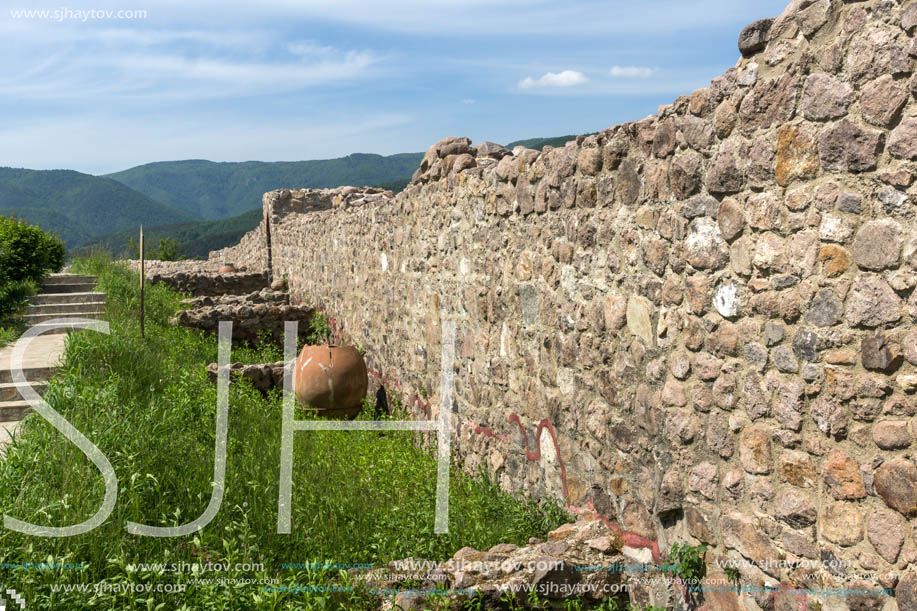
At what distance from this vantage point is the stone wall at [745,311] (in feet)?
7.60

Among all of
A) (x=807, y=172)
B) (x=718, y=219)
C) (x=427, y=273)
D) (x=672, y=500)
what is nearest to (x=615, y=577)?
(x=672, y=500)

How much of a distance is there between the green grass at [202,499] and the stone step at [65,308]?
4.30 m

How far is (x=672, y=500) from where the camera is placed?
10.7 ft

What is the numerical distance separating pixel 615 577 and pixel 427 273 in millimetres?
3587

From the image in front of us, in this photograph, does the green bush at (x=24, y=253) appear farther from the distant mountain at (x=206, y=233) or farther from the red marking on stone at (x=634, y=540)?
the distant mountain at (x=206, y=233)

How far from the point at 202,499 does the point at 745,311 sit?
322 centimetres

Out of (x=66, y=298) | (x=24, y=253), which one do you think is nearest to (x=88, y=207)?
(x=24, y=253)

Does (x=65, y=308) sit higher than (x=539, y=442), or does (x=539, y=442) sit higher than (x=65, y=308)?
(x=539, y=442)

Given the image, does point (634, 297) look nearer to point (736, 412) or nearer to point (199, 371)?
point (736, 412)

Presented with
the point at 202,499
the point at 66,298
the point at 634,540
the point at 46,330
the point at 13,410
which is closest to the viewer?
the point at 634,540

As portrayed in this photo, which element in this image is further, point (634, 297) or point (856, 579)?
point (634, 297)

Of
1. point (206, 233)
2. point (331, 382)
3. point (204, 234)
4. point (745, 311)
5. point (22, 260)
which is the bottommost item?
point (204, 234)

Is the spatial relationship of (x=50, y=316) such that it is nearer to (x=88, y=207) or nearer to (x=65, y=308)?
(x=65, y=308)

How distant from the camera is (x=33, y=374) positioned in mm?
6594
